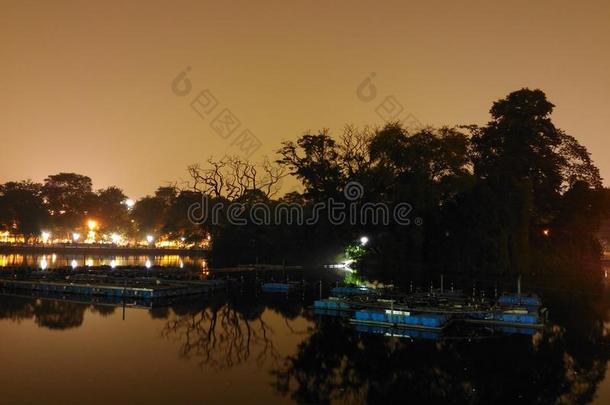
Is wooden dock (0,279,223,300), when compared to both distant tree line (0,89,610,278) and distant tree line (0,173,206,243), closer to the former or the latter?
distant tree line (0,89,610,278)

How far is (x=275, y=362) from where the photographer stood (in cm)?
1752

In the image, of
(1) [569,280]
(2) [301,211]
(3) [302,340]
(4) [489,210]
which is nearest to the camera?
(3) [302,340]

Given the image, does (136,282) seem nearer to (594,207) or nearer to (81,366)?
(81,366)

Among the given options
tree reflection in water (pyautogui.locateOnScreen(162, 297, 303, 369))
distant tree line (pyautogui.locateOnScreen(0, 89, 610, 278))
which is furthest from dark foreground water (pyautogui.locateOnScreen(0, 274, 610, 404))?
distant tree line (pyautogui.locateOnScreen(0, 89, 610, 278))

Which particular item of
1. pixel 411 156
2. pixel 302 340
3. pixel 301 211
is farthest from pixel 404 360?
pixel 301 211

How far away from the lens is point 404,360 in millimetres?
17422

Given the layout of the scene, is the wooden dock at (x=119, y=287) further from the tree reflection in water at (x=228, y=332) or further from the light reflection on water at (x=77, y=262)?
the light reflection on water at (x=77, y=262)

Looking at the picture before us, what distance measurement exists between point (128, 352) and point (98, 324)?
5.79 m

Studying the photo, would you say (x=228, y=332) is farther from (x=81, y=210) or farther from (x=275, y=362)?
(x=81, y=210)

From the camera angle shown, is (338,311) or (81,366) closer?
(81,366)

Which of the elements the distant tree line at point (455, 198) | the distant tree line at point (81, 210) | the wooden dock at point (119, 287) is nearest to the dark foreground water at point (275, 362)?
the wooden dock at point (119, 287)

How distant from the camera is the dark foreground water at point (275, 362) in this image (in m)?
14.0

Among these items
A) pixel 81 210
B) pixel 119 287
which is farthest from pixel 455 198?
pixel 81 210

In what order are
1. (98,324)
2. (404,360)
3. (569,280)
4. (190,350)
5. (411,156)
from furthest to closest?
(411,156) → (569,280) → (98,324) → (190,350) → (404,360)
